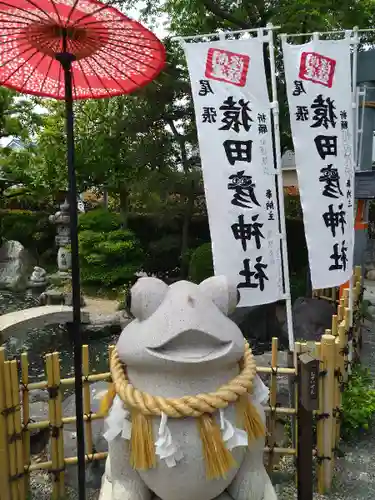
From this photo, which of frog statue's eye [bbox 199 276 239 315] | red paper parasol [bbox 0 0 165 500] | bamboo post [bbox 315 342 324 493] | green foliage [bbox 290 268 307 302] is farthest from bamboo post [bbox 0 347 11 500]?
green foliage [bbox 290 268 307 302]

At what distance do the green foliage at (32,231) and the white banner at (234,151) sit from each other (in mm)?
15748

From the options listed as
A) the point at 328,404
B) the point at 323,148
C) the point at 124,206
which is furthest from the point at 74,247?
the point at 124,206

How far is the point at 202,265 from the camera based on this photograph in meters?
11.1

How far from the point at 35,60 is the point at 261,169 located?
107 inches

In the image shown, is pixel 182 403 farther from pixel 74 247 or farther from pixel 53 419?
pixel 53 419

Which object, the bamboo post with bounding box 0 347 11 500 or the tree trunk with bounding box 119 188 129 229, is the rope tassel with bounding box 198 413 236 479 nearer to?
the bamboo post with bounding box 0 347 11 500

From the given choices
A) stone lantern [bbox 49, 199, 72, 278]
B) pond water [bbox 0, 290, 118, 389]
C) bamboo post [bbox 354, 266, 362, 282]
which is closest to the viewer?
bamboo post [bbox 354, 266, 362, 282]

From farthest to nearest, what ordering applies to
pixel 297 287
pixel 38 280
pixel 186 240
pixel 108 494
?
1. pixel 38 280
2. pixel 186 240
3. pixel 297 287
4. pixel 108 494

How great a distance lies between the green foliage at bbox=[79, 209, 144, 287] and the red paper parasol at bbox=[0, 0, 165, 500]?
32.2ft

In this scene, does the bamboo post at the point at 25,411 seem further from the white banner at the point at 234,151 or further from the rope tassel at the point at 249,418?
the white banner at the point at 234,151

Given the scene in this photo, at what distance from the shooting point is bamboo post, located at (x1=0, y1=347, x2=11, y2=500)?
3.08 meters

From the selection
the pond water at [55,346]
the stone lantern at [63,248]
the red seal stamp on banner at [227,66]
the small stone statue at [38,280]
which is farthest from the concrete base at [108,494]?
the small stone statue at [38,280]

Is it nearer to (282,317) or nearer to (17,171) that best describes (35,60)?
(282,317)

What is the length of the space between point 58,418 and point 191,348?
163cm
